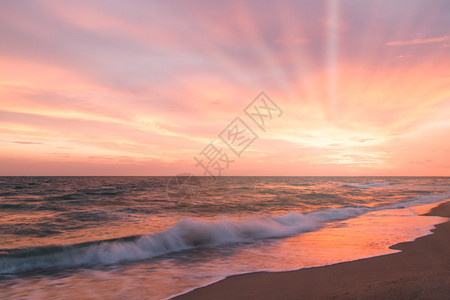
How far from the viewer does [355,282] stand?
15.1ft

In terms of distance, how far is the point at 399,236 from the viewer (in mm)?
8938

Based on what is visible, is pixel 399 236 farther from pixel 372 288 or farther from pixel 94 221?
pixel 94 221

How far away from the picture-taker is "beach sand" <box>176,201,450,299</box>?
3898 millimetres

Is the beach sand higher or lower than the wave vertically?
higher

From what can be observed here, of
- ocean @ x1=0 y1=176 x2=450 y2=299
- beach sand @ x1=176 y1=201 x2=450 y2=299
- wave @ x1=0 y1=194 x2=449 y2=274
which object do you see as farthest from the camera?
wave @ x1=0 y1=194 x2=449 y2=274

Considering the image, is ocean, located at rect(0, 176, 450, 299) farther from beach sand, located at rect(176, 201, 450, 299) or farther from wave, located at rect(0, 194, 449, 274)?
beach sand, located at rect(176, 201, 450, 299)

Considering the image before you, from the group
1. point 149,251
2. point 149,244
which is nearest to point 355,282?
point 149,251

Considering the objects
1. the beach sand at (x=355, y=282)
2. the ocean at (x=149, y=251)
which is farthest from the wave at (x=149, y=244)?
the beach sand at (x=355, y=282)

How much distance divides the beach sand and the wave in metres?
3.67

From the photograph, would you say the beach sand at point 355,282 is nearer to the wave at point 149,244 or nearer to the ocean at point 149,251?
the ocean at point 149,251

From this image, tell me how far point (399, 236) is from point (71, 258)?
31.9 feet

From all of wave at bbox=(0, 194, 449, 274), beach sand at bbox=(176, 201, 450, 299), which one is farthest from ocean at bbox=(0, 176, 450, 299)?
beach sand at bbox=(176, 201, 450, 299)

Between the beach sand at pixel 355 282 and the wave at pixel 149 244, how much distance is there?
3.67 meters

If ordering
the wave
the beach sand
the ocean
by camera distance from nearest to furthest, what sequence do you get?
the beach sand < the ocean < the wave
